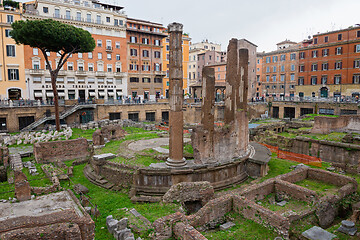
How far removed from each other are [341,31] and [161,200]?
43966mm

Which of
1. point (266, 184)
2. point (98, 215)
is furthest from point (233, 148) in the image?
point (98, 215)

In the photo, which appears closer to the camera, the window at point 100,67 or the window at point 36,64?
the window at point 36,64

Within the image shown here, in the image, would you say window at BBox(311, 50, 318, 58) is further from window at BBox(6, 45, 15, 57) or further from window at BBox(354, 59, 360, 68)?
window at BBox(6, 45, 15, 57)

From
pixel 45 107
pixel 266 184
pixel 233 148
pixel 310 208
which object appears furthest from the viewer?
pixel 45 107

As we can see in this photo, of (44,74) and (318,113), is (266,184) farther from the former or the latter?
(44,74)

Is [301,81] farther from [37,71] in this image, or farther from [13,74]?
[13,74]

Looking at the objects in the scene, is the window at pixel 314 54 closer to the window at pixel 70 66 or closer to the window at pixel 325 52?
the window at pixel 325 52

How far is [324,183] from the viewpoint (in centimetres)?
1452

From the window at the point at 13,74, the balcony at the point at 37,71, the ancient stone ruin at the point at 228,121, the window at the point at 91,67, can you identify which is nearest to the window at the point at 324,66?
the ancient stone ruin at the point at 228,121

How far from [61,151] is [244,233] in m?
15.6

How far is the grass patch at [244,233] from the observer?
926 cm

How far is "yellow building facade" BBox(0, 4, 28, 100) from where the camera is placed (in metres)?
35.7

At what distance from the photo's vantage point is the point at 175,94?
13.4 meters

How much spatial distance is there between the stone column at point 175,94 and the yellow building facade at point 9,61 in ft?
107
